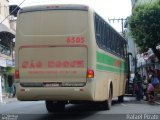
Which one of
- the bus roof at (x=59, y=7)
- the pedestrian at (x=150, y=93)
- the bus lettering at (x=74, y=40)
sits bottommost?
the pedestrian at (x=150, y=93)

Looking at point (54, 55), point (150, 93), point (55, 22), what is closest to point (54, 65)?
point (54, 55)

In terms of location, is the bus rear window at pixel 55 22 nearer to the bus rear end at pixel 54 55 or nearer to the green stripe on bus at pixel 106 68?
the bus rear end at pixel 54 55

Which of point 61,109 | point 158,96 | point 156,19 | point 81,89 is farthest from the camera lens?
point 156,19

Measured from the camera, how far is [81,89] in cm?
1512

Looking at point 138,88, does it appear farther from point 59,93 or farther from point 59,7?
point 59,93

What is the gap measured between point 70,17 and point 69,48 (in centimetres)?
104

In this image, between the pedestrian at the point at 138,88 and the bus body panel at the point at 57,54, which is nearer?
the bus body panel at the point at 57,54

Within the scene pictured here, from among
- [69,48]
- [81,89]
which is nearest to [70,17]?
[69,48]

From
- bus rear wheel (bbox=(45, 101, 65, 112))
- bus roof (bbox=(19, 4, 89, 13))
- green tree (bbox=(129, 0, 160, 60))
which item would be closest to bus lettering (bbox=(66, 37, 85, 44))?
bus roof (bbox=(19, 4, 89, 13))

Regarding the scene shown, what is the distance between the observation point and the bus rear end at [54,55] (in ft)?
49.7

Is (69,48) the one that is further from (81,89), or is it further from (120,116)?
(120,116)

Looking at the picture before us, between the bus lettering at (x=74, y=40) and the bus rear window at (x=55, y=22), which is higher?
the bus rear window at (x=55, y=22)

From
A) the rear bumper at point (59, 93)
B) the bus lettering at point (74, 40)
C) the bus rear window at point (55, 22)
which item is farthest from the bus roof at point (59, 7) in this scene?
the rear bumper at point (59, 93)

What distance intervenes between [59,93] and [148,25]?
17.6m
